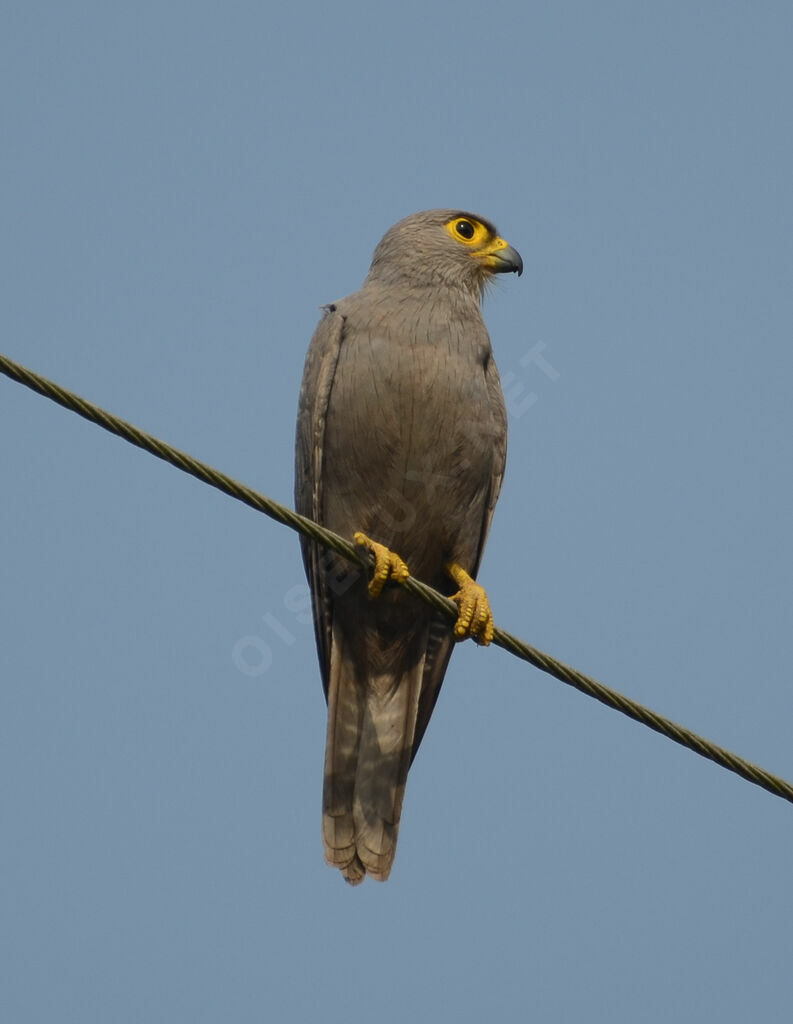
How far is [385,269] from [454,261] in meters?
0.43

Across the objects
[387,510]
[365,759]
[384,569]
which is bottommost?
[365,759]

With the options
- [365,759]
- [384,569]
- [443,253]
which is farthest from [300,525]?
[443,253]

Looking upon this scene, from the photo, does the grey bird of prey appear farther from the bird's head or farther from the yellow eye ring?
the yellow eye ring

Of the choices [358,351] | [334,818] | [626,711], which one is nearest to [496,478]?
[358,351]

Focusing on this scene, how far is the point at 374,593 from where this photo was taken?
660 centimetres

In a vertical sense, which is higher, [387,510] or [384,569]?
[387,510]

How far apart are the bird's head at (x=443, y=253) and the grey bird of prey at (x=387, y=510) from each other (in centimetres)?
32

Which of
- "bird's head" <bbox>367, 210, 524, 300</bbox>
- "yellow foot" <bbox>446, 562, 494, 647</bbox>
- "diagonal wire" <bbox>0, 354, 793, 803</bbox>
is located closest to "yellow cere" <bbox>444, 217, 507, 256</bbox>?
"bird's head" <bbox>367, 210, 524, 300</bbox>

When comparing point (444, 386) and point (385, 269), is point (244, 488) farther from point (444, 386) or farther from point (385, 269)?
point (385, 269)

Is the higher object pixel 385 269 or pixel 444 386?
pixel 385 269

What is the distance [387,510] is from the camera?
700cm

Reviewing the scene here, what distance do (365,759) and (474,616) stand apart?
93 cm

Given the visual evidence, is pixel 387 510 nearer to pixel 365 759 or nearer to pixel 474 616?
pixel 474 616

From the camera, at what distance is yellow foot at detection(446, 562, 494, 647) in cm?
667
